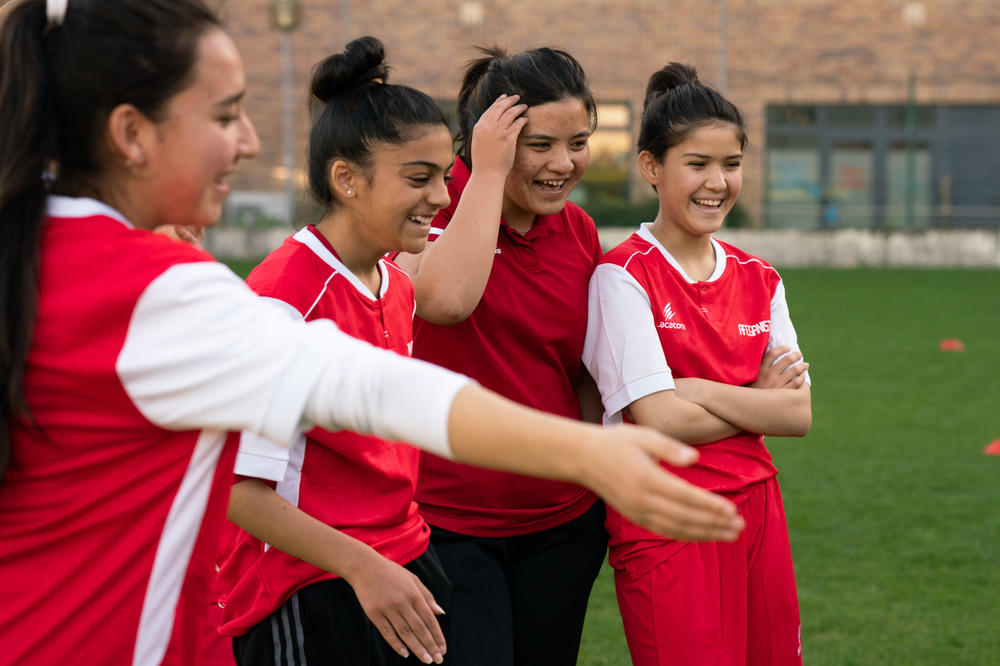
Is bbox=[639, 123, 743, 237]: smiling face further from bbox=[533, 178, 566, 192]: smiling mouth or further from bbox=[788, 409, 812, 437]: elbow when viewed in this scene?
bbox=[788, 409, 812, 437]: elbow

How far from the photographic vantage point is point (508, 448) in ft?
4.47

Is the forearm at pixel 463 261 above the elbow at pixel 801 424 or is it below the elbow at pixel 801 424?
above

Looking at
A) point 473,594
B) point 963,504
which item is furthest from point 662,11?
point 473,594

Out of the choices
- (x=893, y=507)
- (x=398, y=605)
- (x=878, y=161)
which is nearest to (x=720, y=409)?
(x=398, y=605)

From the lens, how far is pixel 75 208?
1.57 meters

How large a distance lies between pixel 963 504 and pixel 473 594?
444 centimetres

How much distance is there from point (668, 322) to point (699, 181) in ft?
1.30

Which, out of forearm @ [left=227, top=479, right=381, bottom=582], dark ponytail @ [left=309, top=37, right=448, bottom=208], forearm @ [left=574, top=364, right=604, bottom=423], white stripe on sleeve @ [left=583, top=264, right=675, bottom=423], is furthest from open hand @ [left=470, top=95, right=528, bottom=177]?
forearm @ [left=227, top=479, right=381, bottom=582]

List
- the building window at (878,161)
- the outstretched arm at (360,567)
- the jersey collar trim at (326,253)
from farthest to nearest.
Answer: the building window at (878,161)
the jersey collar trim at (326,253)
the outstretched arm at (360,567)

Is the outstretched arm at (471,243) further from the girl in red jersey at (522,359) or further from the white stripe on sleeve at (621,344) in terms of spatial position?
the white stripe on sleeve at (621,344)

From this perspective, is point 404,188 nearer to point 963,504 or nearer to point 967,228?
point 963,504

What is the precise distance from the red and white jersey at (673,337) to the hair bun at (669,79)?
433mm

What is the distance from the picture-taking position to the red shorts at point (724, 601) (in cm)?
275

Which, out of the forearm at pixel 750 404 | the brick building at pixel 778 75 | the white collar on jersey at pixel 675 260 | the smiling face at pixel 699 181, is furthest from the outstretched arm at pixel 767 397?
the brick building at pixel 778 75
